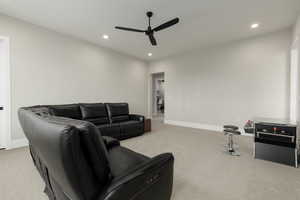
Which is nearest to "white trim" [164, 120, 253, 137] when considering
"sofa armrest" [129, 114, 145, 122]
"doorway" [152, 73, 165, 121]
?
"doorway" [152, 73, 165, 121]

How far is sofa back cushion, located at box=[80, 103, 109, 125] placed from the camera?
358 cm

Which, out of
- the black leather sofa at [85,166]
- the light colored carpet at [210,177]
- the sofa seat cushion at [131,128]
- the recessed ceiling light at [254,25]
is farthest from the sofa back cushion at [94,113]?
the recessed ceiling light at [254,25]

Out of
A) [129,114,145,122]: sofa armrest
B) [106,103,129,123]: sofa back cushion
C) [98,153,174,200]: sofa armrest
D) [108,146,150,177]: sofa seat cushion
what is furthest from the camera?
[129,114,145,122]: sofa armrest

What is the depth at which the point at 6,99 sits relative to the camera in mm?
2928

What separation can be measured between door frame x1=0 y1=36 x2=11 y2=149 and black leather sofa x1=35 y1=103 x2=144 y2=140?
2.74ft

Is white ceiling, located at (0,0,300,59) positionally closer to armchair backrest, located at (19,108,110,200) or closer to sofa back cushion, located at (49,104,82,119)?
sofa back cushion, located at (49,104,82,119)

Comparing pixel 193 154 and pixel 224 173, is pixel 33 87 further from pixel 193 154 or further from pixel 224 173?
pixel 224 173

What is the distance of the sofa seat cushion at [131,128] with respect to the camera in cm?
363

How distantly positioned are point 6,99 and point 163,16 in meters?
3.93

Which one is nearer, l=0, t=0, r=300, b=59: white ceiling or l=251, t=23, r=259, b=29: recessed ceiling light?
l=0, t=0, r=300, b=59: white ceiling

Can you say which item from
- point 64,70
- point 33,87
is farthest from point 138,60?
point 33,87

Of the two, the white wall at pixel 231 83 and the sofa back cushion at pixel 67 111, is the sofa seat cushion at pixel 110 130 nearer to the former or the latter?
the sofa back cushion at pixel 67 111

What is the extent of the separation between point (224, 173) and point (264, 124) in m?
1.28

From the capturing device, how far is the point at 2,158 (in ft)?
8.21
